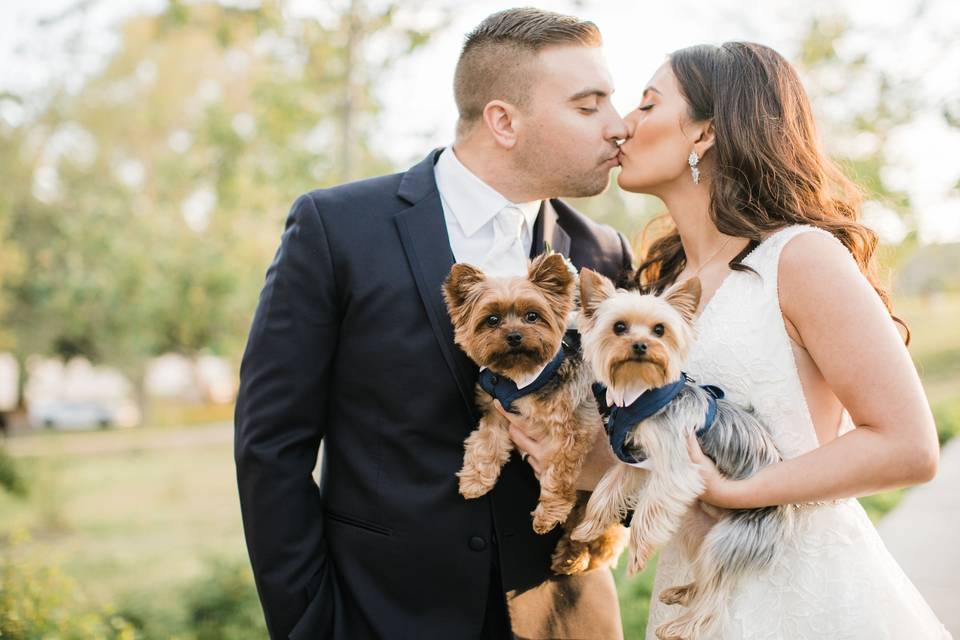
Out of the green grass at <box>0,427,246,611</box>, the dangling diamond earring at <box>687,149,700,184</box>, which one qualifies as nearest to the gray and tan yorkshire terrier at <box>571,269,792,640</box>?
the dangling diamond earring at <box>687,149,700,184</box>

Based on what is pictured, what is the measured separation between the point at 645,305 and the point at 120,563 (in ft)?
35.7

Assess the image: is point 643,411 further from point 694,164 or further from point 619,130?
point 619,130

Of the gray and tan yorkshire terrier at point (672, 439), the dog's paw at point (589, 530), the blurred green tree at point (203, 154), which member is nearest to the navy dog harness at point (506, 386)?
the gray and tan yorkshire terrier at point (672, 439)

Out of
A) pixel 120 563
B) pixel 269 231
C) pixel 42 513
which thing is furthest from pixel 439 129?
pixel 42 513

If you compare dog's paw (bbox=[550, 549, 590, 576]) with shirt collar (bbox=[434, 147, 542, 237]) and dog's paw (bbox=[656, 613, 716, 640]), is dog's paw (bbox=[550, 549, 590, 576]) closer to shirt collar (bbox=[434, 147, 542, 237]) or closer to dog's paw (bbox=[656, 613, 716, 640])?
dog's paw (bbox=[656, 613, 716, 640])

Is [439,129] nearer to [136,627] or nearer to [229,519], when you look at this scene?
[136,627]

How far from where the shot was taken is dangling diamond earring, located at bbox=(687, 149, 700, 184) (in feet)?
12.1

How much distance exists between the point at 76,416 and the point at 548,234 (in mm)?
43788

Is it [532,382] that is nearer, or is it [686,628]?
[686,628]

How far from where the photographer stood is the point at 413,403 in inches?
131

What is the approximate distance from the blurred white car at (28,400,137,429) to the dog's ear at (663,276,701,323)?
1641 inches

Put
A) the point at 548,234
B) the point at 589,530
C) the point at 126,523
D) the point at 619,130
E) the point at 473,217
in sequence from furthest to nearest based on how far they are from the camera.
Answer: the point at 126,523 → the point at 548,234 → the point at 619,130 → the point at 473,217 → the point at 589,530

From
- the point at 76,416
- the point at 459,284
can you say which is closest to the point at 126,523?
the point at 459,284

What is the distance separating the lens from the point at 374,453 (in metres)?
3.39
